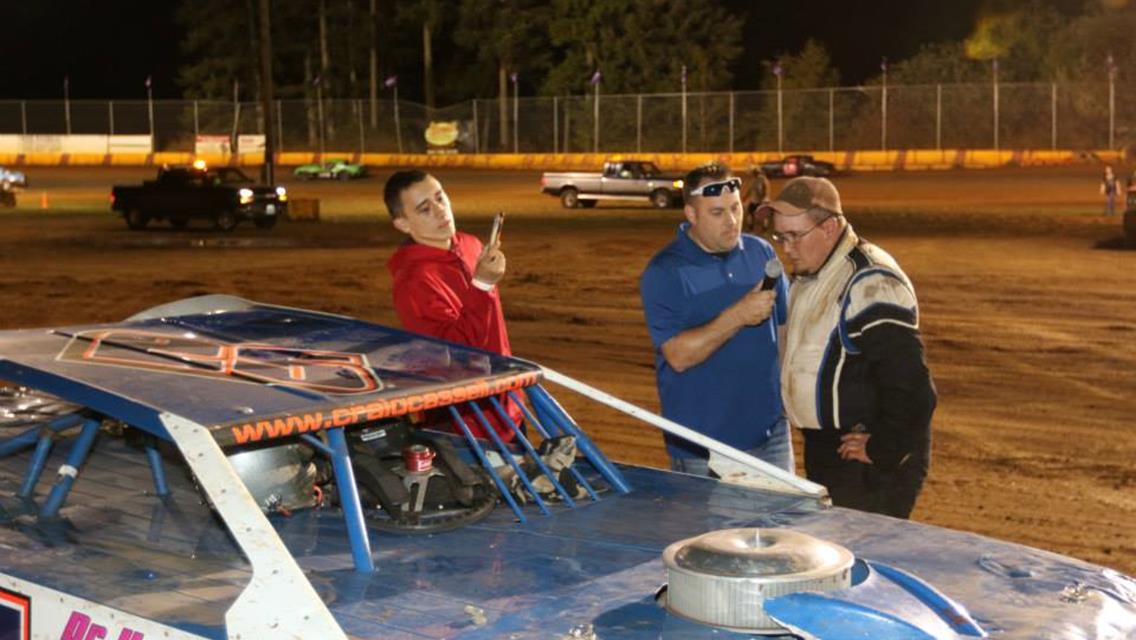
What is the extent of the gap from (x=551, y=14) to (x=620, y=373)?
6549 cm

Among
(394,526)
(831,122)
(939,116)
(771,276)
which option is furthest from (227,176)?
(939,116)

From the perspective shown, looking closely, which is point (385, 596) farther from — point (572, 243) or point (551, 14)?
point (551, 14)

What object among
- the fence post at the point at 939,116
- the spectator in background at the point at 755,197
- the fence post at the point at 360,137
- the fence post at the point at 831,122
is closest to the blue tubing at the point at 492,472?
the spectator in background at the point at 755,197

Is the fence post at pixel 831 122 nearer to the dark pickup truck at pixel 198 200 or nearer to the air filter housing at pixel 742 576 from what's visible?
the dark pickup truck at pixel 198 200

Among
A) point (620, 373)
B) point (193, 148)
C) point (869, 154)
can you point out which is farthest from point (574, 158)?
point (620, 373)

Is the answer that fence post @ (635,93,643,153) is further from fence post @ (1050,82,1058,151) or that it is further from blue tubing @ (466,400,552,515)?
blue tubing @ (466,400,552,515)

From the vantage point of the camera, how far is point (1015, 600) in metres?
3.28

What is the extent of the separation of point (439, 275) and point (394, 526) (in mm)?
1421

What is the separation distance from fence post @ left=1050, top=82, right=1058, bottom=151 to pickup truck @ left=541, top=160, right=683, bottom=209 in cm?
2018

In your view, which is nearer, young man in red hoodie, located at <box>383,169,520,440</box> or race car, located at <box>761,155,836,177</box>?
young man in red hoodie, located at <box>383,169,520,440</box>

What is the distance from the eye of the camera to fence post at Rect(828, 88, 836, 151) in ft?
173

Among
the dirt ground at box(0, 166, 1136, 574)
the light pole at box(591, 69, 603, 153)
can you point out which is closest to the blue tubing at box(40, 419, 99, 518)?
the dirt ground at box(0, 166, 1136, 574)

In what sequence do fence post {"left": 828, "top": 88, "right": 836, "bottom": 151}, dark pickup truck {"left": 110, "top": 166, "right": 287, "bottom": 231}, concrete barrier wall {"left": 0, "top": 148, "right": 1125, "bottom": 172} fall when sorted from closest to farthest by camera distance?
1. dark pickup truck {"left": 110, "top": 166, "right": 287, "bottom": 231}
2. concrete barrier wall {"left": 0, "top": 148, "right": 1125, "bottom": 172}
3. fence post {"left": 828, "top": 88, "right": 836, "bottom": 151}

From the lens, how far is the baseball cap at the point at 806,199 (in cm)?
448
